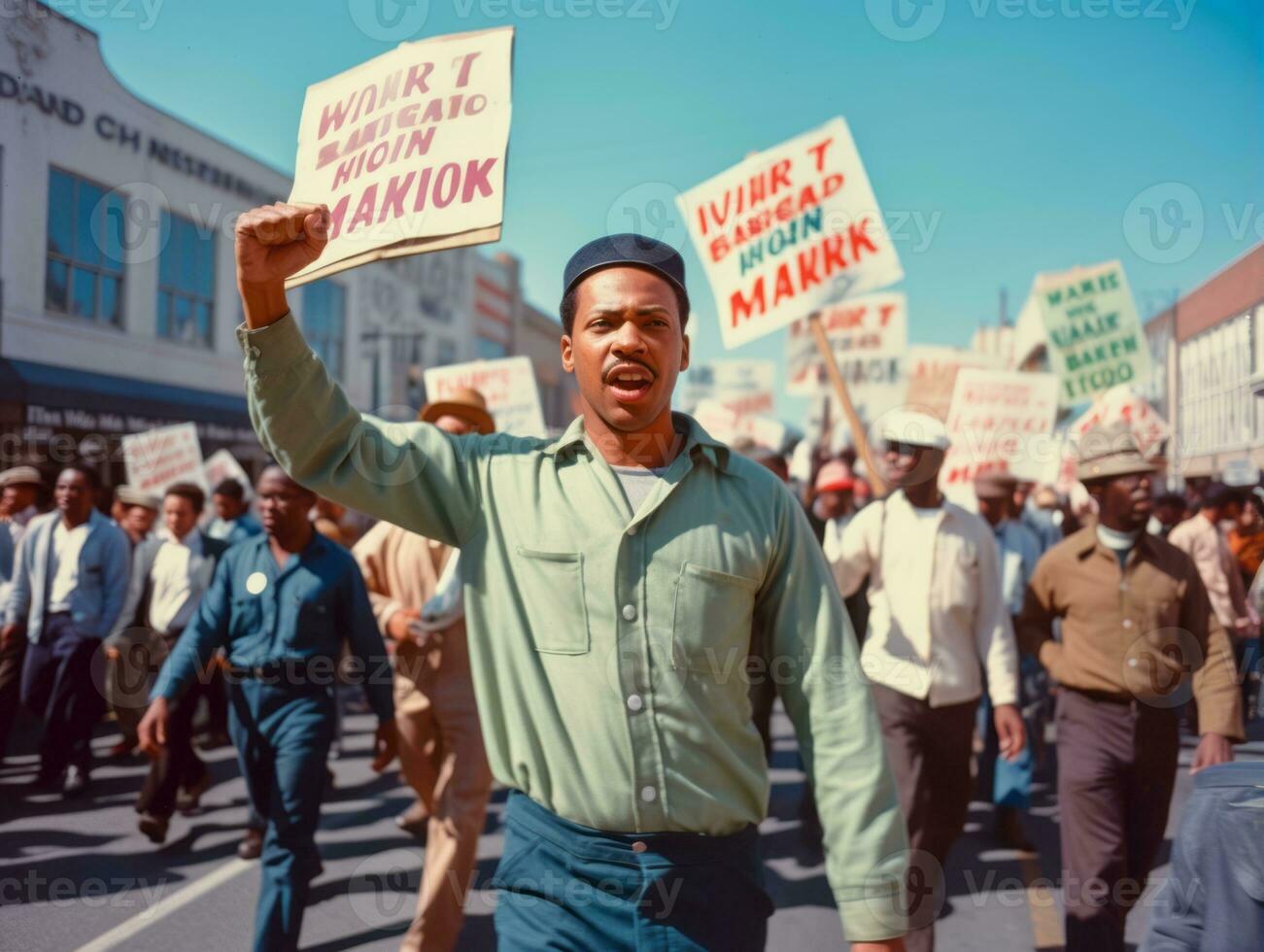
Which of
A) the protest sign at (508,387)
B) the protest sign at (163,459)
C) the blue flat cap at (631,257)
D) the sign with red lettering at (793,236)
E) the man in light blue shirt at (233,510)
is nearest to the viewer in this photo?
the blue flat cap at (631,257)

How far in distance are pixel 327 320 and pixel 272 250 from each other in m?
25.4

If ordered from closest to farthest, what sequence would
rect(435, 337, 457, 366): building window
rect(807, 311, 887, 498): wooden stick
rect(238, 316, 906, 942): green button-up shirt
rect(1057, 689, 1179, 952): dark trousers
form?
rect(238, 316, 906, 942): green button-up shirt → rect(1057, 689, 1179, 952): dark trousers → rect(807, 311, 887, 498): wooden stick → rect(435, 337, 457, 366): building window

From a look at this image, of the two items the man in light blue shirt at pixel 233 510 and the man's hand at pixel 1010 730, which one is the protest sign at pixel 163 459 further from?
the man's hand at pixel 1010 730

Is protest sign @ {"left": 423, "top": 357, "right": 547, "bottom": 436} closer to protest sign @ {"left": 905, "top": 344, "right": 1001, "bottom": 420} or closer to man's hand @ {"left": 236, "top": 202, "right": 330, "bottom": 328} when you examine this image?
protest sign @ {"left": 905, "top": 344, "right": 1001, "bottom": 420}

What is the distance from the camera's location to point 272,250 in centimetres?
187

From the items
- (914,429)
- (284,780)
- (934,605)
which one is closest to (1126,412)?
(914,429)

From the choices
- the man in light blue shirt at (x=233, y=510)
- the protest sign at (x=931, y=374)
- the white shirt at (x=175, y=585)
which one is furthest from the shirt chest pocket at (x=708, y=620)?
the protest sign at (x=931, y=374)

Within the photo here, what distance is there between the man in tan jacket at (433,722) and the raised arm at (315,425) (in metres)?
1.96

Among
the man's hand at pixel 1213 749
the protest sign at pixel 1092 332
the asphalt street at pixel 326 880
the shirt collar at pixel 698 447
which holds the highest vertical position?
the protest sign at pixel 1092 332

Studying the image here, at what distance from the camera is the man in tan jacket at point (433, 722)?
4.09 metres

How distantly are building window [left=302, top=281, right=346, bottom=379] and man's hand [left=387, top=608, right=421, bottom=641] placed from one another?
70.0 feet

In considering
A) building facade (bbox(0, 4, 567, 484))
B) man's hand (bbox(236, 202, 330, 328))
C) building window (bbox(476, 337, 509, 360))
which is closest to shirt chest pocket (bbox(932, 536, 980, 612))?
man's hand (bbox(236, 202, 330, 328))

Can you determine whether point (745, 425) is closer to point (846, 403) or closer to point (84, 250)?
point (846, 403)

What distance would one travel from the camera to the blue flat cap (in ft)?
6.79
